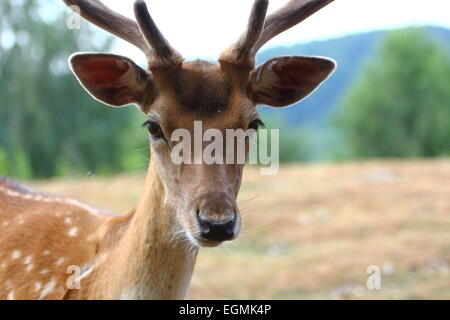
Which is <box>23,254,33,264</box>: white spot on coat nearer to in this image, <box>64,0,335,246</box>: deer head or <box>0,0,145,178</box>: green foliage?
<box>64,0,335,246</box>: deer head

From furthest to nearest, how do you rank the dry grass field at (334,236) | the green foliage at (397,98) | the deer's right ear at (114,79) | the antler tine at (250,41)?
the green foliage at (397,98)
the dry grass field at (334,236)
the deer's right ear at (114,79)
the antler tine at (250,41)

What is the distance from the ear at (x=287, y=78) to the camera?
421 centimetres

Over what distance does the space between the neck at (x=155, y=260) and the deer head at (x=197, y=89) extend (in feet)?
0.57

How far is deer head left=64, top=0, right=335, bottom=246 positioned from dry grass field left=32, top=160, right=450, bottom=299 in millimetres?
3317

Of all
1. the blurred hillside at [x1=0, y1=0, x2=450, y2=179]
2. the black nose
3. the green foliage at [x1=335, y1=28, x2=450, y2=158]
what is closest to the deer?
the black nose

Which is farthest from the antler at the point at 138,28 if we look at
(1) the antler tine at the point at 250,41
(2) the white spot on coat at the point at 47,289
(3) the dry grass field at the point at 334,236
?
(3) the dry grass field at the point at 334,236

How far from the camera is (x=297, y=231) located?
13.1 meters

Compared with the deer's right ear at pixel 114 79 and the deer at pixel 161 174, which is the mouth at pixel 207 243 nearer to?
the deer at pixel 161 174

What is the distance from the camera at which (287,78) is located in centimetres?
439

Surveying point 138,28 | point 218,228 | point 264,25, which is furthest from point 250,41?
point 218,228

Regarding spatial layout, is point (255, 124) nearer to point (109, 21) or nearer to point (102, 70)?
point (102, 70)

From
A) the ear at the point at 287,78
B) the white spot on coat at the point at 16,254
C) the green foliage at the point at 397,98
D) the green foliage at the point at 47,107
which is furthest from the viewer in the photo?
the green foliage at the point at 397,98

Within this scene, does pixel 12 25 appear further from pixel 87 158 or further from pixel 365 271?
pixel 365 271
